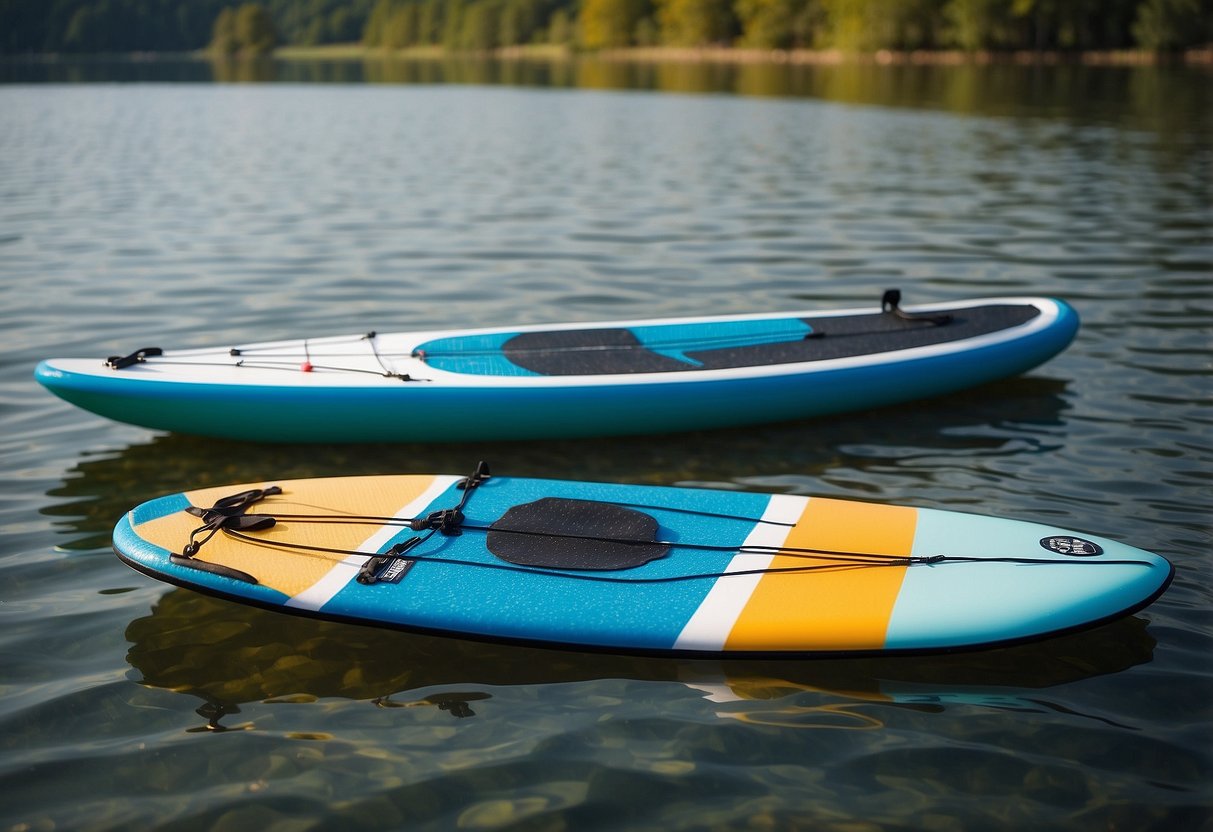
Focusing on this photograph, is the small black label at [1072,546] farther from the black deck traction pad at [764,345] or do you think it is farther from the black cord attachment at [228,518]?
the black cord attachment at [228,518]

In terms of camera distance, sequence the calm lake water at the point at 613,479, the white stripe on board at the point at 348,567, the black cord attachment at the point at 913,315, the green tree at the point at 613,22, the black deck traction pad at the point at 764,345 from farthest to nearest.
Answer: the green tree at the point at 613,22, the black cord attachment at the point at 913,315, the black deck traction pad at the point at 764,345, the white stripe on board at the point at 348,567, the calm lake water at the point at 613,479

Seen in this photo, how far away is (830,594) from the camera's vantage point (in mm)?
4000

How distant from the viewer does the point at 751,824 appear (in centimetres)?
333

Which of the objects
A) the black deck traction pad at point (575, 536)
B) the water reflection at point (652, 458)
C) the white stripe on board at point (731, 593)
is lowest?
the water reflection at point (652, 458)

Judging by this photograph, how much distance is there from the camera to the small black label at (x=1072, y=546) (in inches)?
163

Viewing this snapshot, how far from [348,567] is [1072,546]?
277cm

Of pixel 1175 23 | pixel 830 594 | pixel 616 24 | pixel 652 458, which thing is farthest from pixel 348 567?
pixel 616 24

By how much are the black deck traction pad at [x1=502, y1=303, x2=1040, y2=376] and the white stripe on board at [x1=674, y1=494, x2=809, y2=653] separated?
201cm

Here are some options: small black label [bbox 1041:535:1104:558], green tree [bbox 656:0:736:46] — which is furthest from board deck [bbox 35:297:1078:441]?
green tree [bbox 656:0:736:46]

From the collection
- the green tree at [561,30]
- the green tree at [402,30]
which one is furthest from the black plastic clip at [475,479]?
the green tree at [402,30]

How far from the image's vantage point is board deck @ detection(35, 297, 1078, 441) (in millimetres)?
5957

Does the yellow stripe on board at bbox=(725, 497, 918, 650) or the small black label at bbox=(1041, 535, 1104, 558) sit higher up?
the small black label at bbox=(1041, 535, 1104, 558)

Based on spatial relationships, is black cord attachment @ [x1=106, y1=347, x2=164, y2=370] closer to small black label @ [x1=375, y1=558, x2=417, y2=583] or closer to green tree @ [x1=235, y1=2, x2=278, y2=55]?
small black label @ [x1=375, y1=558, x2=417, y2=583]

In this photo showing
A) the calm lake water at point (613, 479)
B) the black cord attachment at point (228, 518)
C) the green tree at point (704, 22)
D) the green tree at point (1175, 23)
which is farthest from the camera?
the green tree at point (704, 22)
